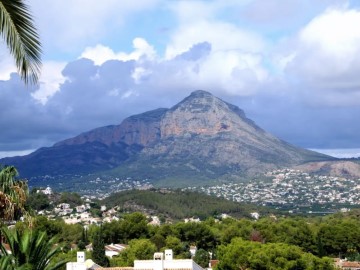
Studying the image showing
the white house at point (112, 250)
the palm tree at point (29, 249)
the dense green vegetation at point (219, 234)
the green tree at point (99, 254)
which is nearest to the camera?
the palm tree at point (29, 249)

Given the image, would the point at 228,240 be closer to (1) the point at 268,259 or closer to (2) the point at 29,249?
(1) the point at 268,259

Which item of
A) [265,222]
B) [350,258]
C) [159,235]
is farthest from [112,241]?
[350,258]

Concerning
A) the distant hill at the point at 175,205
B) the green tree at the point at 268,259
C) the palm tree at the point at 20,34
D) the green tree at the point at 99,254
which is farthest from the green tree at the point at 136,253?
the distant hill at the point at 175,205

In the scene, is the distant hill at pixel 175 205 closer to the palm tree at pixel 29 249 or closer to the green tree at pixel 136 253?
the green tree at pixel 136 253

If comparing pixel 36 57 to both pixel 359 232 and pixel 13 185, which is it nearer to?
pixel 13 185

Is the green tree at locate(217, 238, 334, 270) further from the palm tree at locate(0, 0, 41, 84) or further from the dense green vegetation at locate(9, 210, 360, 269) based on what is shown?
the palm tree at locate(0, 0, 41, 84)
